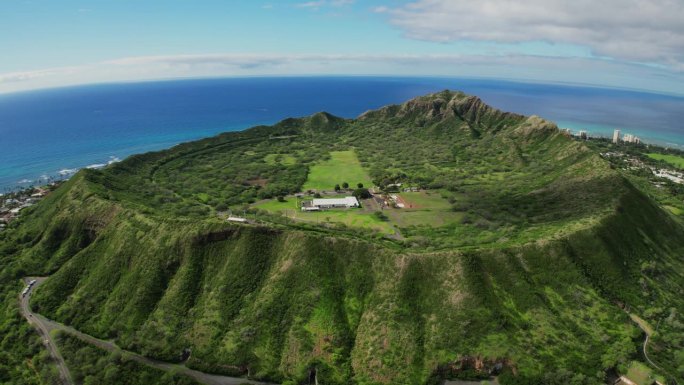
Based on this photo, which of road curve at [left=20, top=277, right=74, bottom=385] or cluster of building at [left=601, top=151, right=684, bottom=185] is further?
cluster of building at [left=601, top=151, right=684, bottom=185]

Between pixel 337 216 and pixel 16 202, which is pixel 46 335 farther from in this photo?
pixel 16 202

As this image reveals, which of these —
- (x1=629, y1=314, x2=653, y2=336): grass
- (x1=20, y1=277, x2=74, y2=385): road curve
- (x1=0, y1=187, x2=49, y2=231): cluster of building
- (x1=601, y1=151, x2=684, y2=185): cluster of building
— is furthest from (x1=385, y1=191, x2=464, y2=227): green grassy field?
(x1=601, y1=151, x2=684, y2=185): cluster of building

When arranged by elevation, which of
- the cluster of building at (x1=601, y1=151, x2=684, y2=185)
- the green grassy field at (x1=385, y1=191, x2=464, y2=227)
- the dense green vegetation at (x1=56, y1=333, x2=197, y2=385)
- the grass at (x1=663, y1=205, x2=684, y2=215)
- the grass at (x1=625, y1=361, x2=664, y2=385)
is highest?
the green grassy field at (x1=385, y1=191, x2=464, y2=227)

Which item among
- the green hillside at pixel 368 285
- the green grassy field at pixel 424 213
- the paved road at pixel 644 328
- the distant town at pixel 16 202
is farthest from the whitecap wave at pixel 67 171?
the paved road at pixel 644 328

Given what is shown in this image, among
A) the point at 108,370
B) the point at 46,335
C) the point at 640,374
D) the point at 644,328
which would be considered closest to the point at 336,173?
the point at 46,335

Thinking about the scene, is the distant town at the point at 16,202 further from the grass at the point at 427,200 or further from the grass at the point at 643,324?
the grass at the point at 643,324

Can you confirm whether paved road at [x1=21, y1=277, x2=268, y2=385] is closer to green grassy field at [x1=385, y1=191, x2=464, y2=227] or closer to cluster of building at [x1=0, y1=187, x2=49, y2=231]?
green grassy field at [x1=385, y1=191, x2=464, y2=227]
